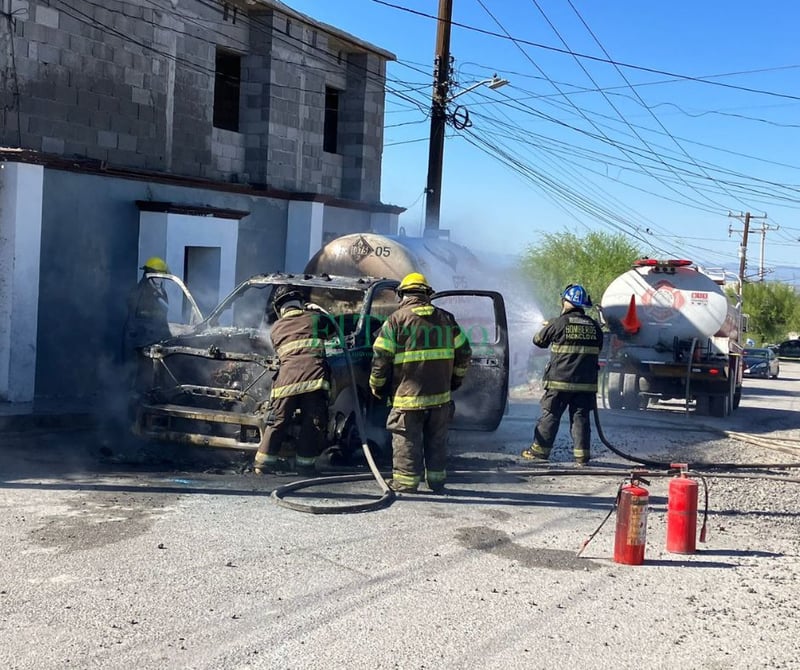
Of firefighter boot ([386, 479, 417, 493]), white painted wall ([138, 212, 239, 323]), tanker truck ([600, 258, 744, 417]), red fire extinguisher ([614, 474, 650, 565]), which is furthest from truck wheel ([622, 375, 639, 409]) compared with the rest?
red fire extinguisher ([614, 474, 650, 565])

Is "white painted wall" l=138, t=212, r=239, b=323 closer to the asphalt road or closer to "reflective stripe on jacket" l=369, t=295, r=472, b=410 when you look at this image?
the asphalt road

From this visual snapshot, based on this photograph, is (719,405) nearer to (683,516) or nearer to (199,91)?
(199,91)

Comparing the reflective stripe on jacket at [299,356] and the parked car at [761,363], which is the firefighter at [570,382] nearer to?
the reflective stripe on jacket at [299,356]

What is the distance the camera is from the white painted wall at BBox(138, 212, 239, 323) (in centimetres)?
1443

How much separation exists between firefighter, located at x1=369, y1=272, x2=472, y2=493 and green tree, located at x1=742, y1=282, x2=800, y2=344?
61703 mm

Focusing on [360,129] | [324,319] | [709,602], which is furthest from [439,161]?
[709,602]

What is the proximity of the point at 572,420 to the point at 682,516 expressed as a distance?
3.68m

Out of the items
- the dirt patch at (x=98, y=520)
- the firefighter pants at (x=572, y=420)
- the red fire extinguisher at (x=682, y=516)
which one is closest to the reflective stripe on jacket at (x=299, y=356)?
the dirt patch at (x=98, y=520)

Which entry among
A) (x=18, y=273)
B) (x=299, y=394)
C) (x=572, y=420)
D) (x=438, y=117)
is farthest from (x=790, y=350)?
(x=299, y=394)

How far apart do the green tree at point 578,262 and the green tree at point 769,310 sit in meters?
32.2

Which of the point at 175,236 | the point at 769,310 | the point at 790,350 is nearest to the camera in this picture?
the point at 175,236

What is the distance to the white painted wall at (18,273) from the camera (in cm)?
1194

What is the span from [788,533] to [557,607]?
296cm

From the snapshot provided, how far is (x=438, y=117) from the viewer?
18.1 meters
